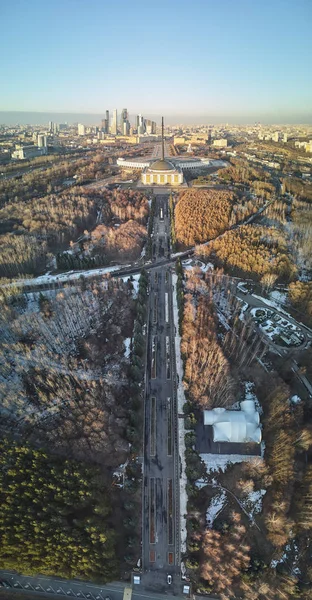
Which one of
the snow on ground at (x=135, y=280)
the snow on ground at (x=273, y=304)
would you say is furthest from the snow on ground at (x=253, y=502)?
the snow on ground at (x=135, y=280)

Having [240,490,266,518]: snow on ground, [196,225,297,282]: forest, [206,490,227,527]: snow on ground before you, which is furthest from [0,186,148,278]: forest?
[240,490,266,518]: snow on ground

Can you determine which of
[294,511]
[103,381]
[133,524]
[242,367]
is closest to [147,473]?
[133,524]

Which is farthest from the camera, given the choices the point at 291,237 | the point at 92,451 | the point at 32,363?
the point at 291,237

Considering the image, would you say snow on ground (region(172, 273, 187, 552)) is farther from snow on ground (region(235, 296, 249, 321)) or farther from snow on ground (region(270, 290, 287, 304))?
snow on ground (region(270, 290, 287, 304))

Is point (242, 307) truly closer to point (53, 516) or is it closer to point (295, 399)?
point (295, 399)

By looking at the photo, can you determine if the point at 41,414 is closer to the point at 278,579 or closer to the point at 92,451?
the point at 92,451

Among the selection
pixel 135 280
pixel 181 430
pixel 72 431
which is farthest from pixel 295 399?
pixel 135 280

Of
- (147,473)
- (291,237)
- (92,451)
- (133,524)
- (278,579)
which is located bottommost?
(278,579)
